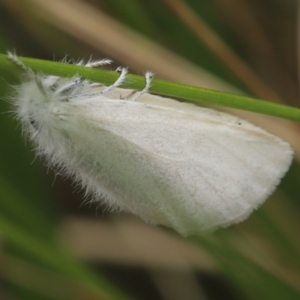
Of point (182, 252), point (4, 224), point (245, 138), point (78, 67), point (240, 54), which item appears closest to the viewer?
point (78, 67)

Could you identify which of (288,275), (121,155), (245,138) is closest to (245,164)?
(245,138)

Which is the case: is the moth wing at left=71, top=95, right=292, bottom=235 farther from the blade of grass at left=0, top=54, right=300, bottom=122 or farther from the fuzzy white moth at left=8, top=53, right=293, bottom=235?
the blade of grass at left=0, top=54, right=300, bottom=122

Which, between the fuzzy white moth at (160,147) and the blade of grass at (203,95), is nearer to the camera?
the blade of grass at (203,95)

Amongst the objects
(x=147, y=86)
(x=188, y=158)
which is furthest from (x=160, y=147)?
(x=147, y=86)

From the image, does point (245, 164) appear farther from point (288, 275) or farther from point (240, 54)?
point (240, 54)

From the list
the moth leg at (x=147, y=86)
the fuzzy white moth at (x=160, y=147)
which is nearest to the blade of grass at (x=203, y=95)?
the moth leg at (x=147, y=86)

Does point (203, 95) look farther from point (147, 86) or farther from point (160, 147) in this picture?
point (160, 147)

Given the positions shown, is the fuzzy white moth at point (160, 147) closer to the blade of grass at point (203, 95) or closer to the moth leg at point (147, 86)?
the moth leg at point (147, 86)

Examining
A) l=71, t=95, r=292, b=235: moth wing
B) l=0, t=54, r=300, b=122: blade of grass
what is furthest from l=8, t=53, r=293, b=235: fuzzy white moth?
l=0, t=54, r=300, b=122: blade of grass
